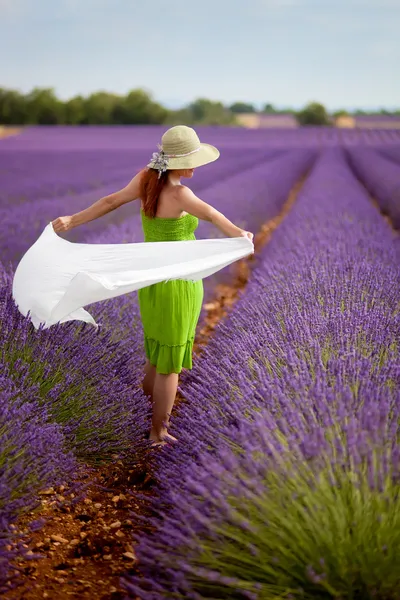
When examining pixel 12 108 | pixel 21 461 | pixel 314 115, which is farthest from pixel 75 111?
pixel 21 461

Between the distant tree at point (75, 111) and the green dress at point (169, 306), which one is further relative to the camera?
the distant tree at point (75, 111)

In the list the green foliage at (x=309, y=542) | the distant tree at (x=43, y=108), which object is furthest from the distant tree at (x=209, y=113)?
the green foliage at (x=309, y=542)

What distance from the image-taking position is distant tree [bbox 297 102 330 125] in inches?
2210

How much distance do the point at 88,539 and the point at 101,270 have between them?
0.94 meters

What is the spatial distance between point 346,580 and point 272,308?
156 centimetres

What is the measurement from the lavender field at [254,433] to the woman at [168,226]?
0.13 metres

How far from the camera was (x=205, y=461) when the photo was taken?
1.77 metres

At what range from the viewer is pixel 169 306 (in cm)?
261

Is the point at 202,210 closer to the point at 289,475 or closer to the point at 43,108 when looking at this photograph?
the point at 289,475

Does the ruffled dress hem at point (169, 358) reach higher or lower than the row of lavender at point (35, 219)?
higher

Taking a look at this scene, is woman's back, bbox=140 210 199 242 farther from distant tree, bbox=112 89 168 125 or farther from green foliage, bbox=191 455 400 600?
distant tree, bbox=112 89 168 125

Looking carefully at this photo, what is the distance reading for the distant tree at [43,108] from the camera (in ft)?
148

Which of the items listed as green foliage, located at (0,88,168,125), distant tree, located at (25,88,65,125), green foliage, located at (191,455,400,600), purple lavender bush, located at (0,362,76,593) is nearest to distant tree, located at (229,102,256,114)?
green foliage, located at (0,88,168,125)

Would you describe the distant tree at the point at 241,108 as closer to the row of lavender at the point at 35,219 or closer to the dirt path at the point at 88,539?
the row of lavender at the point at 35,219
